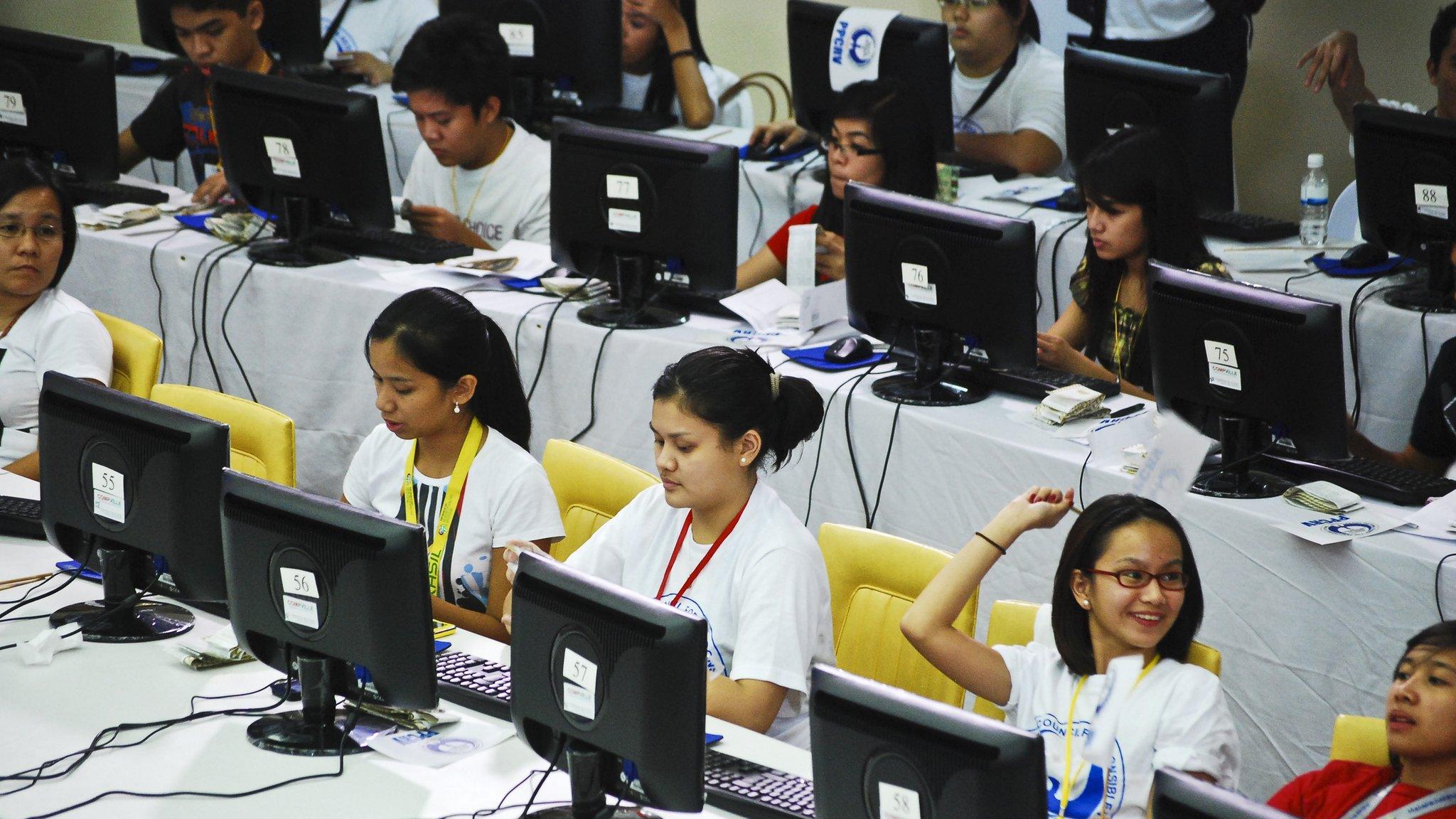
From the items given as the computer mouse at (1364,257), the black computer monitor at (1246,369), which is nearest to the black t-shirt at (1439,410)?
the black computer monitor at (1246,369)

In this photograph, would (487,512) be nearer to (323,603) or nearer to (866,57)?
(323,603)

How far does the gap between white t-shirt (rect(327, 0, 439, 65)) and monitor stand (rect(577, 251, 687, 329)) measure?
2663 mm

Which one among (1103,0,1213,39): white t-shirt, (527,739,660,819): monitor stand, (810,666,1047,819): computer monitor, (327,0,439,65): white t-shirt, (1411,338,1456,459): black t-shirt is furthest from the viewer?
(327,0,439,65): white t-shirt

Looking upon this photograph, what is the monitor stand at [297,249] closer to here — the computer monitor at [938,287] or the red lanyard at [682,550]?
the computer monitor at [938,287]

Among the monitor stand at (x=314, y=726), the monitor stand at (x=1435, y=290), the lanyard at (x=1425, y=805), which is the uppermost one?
the monitor stand at (x=1435, y=290)

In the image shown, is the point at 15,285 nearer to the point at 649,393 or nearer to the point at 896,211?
the point at 649,393

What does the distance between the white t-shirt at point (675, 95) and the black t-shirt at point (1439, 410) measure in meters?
2.84

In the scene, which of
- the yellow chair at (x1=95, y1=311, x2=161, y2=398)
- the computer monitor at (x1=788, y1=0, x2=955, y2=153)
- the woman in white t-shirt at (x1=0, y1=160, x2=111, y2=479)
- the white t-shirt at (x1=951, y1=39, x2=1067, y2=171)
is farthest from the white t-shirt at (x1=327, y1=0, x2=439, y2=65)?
the yellow chair at (x1=95, y1=311, x2=161, y2=398)

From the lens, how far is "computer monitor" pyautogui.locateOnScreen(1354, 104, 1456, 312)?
135 inches

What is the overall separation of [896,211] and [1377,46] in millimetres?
2820

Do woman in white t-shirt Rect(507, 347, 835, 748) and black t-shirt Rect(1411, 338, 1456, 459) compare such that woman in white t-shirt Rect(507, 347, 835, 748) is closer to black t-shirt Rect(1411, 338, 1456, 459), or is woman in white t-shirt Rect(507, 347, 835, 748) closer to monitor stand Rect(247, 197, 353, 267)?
black t-shirt Rect(1411, 338, 1456, 459)

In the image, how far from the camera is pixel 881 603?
246 cm

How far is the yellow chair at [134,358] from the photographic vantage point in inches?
130

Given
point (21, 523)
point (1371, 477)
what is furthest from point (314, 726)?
point (1371, 477)
